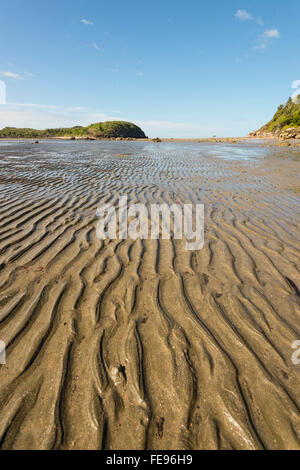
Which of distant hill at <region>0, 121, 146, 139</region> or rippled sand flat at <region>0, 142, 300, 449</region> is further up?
distant hill at <region>0, 121, 146, 139</region>

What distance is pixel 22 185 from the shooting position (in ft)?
28.7

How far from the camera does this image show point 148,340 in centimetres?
232

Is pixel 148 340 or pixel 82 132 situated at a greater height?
pixel 82 132

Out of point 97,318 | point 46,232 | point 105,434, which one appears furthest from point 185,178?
point 105,434

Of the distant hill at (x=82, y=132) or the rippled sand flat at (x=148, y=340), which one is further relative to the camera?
the distant hill at (x=82, y=132)

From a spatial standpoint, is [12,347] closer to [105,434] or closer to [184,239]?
[105,434]

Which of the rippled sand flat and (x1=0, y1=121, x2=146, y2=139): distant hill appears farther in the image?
(x1=0, y1=121, x2=146, y2=139): distant hill

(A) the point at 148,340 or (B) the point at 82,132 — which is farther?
(B) the point at 82,132

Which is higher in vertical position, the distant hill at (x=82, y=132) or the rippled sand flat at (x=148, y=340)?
the distant hill at (x=82, y=132)

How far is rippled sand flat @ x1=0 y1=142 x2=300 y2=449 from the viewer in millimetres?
1629

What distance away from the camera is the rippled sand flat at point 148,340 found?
1629 mm
